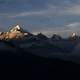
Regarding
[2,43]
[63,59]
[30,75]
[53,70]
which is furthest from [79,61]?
[2,43]

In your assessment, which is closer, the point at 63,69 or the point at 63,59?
the point at 63,69

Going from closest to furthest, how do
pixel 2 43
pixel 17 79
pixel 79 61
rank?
pixel 17 79
pixel 79 61
pixel 2 43

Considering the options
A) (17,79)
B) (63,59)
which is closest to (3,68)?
(17,79)

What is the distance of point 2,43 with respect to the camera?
29.2 ft

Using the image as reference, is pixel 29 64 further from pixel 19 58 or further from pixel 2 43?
pixel 2 43

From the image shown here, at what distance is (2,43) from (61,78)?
8.27ft

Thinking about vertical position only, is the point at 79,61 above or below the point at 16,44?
below

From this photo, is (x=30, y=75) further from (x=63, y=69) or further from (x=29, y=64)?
(x=63, y=69)

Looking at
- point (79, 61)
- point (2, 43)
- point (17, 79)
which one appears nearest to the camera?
point (17, 79)

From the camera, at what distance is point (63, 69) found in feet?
23.6

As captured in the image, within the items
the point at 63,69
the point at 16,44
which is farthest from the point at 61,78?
the point at 16,44

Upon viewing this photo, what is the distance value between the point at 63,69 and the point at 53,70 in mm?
263

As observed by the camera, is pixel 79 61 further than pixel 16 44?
No

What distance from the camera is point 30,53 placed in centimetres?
791
